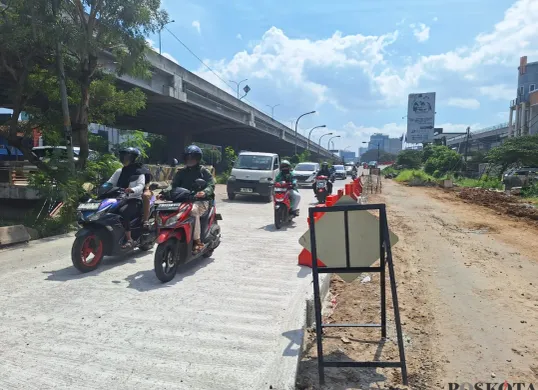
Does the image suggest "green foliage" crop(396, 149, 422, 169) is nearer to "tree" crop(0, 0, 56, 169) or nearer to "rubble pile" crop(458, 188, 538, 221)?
"rubble pile" crop(458, 188, 538, 221)

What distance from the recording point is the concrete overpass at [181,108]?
23.2 metres

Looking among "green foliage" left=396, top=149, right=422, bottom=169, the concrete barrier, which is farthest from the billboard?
the concrete barrier

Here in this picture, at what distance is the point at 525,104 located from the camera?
5691 centimetres

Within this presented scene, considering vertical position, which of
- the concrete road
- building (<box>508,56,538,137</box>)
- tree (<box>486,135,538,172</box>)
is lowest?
the concrete road

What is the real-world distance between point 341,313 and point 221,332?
58.4 inches

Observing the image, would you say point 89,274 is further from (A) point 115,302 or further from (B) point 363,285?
(B) point 363,285

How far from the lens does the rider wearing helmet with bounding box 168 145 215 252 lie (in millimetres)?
5723

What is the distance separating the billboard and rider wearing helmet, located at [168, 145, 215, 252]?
49.4 m

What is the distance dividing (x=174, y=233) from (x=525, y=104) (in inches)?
2534

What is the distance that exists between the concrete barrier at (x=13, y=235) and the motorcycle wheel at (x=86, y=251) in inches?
105

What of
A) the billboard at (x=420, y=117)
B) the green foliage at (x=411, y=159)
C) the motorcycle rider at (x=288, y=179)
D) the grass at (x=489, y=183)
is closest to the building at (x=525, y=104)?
the billboard at (x=420, y=117)

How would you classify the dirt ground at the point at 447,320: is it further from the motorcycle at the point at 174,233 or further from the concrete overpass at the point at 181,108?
the concrete overpass at the point at 181,108

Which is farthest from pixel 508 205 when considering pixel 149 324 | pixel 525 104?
pixel 525 104

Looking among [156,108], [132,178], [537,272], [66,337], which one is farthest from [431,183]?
[66,337]
